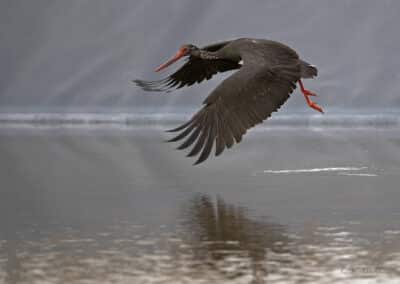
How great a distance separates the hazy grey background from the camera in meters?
14.4

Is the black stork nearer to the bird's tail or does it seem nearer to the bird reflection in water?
the bird's tail

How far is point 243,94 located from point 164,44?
948cm

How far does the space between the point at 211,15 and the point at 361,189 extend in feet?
29.1

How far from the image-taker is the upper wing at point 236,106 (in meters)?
5.85

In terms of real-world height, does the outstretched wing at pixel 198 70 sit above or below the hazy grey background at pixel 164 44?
below

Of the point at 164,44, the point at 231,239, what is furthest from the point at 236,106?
the point at 164,44

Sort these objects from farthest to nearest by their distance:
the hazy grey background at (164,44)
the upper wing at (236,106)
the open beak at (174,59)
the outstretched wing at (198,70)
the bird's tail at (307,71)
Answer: the hazy grey background at (164,44) < the outstretched wing at (198,70) < the open beak at (174,59) < the bird's tail at (307,71) < the upper wing at (236,106)

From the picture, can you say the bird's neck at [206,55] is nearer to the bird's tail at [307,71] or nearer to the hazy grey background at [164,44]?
the bird's tail at [307,71]

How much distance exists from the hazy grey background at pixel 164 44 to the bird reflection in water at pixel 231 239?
819 cm

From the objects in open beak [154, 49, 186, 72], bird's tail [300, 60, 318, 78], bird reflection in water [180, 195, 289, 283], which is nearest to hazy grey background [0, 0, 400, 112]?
open beak [154, 49, 186, 72]

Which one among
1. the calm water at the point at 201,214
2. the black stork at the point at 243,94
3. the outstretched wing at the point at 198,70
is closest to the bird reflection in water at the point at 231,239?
the calm water at the point at 201,214

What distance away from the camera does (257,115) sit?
6.14m

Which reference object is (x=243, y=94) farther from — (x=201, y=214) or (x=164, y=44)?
(x=164, y=44)

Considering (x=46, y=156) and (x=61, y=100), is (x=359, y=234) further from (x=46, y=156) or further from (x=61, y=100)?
(x=61, y=100)
